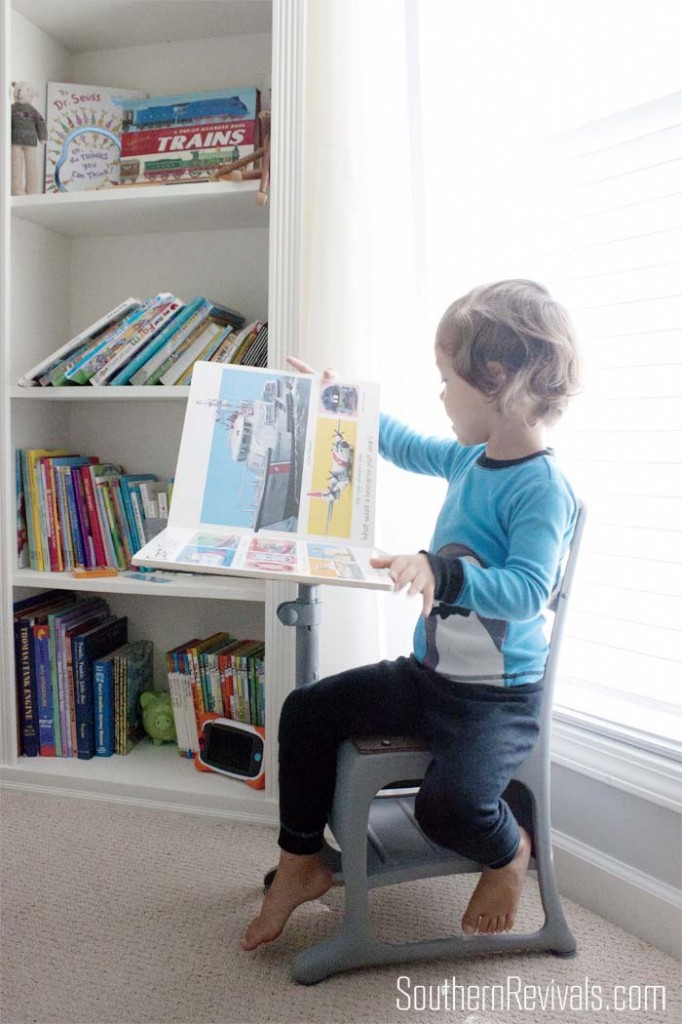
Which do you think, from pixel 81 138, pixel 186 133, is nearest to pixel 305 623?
pixel 186 133

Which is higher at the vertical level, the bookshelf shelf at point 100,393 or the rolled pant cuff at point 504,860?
the bookshelf shelf at point 100,393

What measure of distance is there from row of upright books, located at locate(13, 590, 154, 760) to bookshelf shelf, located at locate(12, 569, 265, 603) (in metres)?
0.11

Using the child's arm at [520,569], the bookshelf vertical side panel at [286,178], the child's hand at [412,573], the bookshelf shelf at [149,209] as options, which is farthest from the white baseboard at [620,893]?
the bookshelf shelf at [149,209]

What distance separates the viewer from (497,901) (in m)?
1.09

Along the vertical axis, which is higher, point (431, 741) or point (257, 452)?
point (257, 452)

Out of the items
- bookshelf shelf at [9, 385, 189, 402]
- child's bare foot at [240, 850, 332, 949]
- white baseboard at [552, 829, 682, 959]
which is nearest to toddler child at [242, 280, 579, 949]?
child's bare foot at [240, 850, 332, 949]

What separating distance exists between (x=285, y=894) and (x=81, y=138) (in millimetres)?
1634

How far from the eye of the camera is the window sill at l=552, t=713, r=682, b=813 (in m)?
1.21

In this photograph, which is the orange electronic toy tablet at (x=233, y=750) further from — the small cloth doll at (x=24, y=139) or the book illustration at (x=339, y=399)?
the small cloth doll at (x=24, y=139)

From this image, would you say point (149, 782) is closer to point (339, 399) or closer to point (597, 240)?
point (339, 399)

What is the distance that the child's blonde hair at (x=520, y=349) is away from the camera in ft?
3.60

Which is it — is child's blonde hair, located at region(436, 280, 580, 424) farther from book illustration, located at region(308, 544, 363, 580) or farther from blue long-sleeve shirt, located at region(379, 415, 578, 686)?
book illustration, located at region(308, 544, 363, 580)

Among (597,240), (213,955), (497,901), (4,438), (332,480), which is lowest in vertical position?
(213,955)

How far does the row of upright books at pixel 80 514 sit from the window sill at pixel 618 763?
965mm
